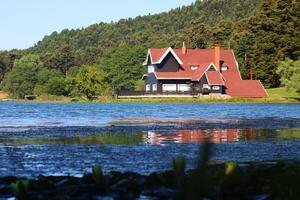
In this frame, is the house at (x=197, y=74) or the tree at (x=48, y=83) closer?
the house at (x=197, y=74)

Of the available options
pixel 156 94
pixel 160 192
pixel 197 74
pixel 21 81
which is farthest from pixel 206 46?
pixel 160 192

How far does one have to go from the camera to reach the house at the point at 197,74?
280 feet

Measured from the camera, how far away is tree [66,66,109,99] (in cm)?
9138

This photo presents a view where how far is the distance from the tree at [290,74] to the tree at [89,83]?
93.5 feet

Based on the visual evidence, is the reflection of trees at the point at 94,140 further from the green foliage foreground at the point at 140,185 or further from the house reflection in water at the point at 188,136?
the green foliage foreground at the point at 140,185

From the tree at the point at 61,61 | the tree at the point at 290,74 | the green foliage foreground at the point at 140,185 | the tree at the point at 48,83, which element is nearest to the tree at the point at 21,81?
the tree at the point at 48,83

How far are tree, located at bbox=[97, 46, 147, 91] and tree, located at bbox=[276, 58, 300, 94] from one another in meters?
32.6

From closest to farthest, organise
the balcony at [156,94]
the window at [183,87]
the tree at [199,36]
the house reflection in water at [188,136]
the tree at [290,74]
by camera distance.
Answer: the house reflection in water at [188,136], the tree at [290,74], the balcony at [156,94], the window at [183,87], the tree at [199,36]

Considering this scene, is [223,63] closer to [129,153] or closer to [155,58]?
[155,58]

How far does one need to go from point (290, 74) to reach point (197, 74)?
668 inches

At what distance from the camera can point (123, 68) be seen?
102688 mm

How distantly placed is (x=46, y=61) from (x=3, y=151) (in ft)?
376

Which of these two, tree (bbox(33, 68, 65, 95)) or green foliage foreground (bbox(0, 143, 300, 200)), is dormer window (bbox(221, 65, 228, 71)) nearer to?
tree (bbox(33, 68, 65, 95))

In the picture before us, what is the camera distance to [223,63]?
91.0 metres
